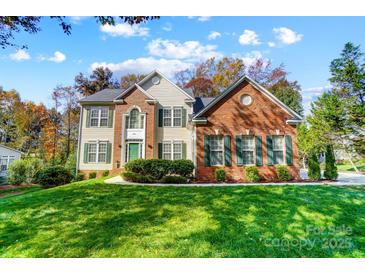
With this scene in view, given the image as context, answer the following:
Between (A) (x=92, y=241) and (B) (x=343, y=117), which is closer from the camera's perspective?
(A) (x=92, y=241)

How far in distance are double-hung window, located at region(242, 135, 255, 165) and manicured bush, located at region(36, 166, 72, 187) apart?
11.1 metres

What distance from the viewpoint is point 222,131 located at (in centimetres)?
1157

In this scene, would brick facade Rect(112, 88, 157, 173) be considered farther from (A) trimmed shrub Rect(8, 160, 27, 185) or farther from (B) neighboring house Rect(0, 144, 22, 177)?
(B) neighboring house Rect(0, 144, 22, 177)

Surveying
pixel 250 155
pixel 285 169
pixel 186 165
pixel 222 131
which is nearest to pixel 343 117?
pixel 285 169

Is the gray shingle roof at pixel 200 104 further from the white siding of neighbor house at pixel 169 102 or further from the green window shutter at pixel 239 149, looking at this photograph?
the green window shutter at pixel 239 149

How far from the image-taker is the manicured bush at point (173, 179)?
34.4 ft

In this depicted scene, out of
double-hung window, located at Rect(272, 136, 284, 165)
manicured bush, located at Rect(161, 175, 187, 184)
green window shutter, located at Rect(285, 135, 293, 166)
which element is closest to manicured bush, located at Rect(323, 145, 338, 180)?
green window shutter, located at Rect(285, 135, 293, 166)

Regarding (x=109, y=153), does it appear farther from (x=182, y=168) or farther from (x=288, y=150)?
(x=288, y=150)

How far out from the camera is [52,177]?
41.5 feet

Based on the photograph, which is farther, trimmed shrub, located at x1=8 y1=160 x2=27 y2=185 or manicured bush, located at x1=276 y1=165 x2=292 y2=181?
trimmed shrub, located at x1=8 y1=160 x2=27 y2=185

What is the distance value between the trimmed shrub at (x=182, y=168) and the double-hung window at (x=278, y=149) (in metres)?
4.69

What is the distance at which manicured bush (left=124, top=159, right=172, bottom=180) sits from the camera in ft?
35.4
